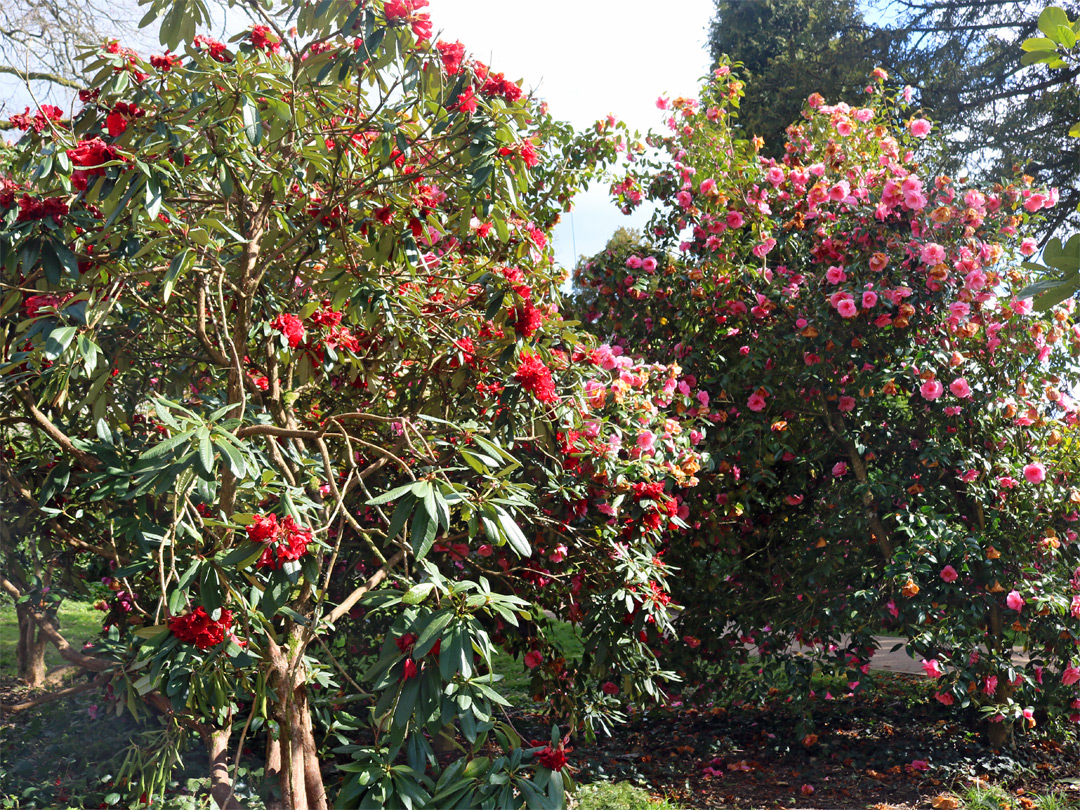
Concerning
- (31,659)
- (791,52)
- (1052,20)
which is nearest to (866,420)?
(1052,20)

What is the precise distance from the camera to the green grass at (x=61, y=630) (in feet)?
16.6

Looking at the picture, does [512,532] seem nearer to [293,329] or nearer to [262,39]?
[293,329]

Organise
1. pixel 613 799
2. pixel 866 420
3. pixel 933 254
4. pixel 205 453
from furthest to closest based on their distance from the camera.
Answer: pixel 866 420
pixel 933 254
pixel 613 799
pixel 205 453

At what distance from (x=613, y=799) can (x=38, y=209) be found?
266 cm

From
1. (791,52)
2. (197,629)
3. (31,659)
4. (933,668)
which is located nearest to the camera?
(197,629)

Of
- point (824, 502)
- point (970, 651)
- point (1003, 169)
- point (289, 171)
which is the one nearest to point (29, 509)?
point (289, 171)

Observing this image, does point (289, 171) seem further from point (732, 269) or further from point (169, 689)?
point (732, 269)

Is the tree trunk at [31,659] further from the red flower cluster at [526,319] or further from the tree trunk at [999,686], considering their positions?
the tree trunk at [999,686]

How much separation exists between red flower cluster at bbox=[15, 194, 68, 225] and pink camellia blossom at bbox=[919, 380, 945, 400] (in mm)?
3338

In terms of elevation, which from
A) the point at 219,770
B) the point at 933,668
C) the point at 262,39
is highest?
the point at 262,39

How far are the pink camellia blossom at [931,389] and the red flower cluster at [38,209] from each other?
3.34 metres

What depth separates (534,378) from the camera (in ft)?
7.70

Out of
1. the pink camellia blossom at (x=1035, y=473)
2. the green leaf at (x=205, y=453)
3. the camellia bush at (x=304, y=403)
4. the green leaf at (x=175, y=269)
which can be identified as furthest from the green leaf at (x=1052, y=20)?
the pink camellia blossom at (x=1035, y=473)

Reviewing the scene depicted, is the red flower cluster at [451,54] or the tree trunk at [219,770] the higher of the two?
the red flower cluster at [451,54]
